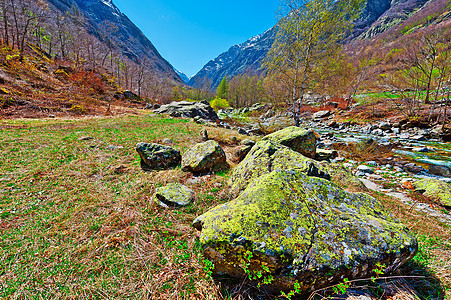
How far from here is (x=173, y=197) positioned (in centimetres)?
417

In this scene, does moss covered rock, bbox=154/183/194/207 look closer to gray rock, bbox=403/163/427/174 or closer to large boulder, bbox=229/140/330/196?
large boulder, bbox=229/140/330/196

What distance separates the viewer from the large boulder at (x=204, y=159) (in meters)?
5.88

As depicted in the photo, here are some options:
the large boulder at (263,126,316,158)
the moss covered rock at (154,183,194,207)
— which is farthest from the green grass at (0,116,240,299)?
the large boulder at (263,126,316,158)

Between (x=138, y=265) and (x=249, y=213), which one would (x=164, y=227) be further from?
(x=249, y=213)

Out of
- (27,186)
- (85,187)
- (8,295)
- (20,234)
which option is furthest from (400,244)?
(27,186)

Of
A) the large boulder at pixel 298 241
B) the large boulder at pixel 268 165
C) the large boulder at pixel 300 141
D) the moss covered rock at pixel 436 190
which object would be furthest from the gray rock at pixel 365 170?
the large boulder at pixel 298 241

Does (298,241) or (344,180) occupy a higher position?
(298,241)

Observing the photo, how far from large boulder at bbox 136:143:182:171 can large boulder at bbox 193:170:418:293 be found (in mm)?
4080

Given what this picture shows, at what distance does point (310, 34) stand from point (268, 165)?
1430 cm

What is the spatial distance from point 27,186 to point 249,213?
6464 mm

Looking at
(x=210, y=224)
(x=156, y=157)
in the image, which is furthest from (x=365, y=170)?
(x=156, y=157)

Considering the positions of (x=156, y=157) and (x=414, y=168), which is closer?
(x=156, y=157)

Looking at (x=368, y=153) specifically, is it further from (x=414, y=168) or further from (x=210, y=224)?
(x=210, y=224)

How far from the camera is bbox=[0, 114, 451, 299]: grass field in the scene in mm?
2324
